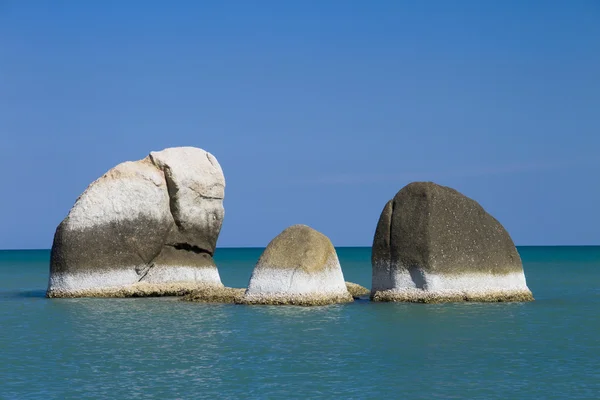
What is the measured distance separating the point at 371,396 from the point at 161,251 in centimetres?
1777

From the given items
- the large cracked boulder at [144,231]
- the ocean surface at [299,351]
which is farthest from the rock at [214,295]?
the large cracked boulder at [144,231]

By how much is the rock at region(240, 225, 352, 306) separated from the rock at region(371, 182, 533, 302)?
178 centimetres

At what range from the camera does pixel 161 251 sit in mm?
31562

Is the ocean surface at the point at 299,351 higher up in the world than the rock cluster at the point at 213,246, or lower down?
lower down

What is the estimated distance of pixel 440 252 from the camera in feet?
86.1

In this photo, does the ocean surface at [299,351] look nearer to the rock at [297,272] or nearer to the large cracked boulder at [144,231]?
the rock at [297,272]

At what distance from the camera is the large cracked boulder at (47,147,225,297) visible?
29.9 metres

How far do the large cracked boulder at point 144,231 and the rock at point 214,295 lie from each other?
1746 mm

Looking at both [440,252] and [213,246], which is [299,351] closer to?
[440,252]

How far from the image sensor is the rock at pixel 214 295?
28.5m

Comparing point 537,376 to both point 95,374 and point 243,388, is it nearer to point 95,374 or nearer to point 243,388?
point 243,388

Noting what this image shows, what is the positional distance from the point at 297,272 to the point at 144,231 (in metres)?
7.38

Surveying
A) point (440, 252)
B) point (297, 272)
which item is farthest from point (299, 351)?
point (440, 252)

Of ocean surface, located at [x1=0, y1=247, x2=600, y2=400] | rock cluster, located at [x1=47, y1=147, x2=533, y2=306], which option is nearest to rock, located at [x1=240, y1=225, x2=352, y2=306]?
rock cluster, located at [x1=47, y1=147, x2=533, y2=306]
